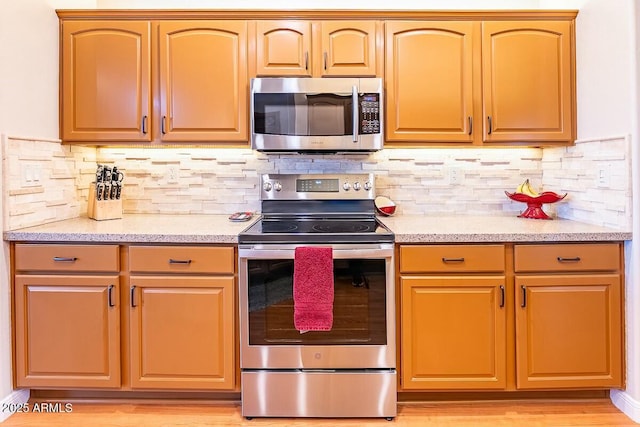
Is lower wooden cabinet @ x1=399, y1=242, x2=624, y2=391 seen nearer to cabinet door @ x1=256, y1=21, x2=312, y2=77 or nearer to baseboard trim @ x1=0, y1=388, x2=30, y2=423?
cabinet door @ x1=256, y1=21, x2=312, y2=77

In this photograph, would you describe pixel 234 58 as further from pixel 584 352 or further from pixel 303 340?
pixel 584 352

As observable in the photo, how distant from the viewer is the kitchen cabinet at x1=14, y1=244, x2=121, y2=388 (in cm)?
220

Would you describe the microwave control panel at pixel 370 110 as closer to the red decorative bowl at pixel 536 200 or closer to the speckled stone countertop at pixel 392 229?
the speckled stone countertop at pixel 392 229

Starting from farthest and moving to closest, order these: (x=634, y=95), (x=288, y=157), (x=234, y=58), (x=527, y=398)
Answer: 1. (x=288, y=157)
2. (x=234, y=58)
3. (x=527, y=398)
4. (x=634, y=95)

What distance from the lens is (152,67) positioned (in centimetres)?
258

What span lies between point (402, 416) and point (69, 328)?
164cm

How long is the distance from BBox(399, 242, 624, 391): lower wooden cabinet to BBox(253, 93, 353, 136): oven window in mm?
794

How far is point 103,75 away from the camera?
257 centimetres

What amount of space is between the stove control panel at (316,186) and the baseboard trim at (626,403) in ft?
5.23

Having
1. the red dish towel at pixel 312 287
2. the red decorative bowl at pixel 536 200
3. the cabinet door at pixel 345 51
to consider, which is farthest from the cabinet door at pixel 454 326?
the cabinet door at pixel 345 51

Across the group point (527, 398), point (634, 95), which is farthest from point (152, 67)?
point (527, 398)

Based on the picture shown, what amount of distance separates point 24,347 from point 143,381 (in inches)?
23.3

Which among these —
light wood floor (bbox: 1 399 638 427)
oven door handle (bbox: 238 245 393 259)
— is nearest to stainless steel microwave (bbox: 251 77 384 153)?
oven door handle (bbox: 238 245 393 259)

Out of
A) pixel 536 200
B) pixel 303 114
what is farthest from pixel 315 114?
pixel 536 200
